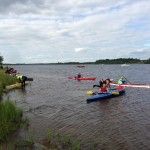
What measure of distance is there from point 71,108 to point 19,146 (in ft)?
45.4

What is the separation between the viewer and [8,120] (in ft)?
52.4

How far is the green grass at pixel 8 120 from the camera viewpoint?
14322 millimetres

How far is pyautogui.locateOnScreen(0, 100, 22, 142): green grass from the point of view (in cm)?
1432

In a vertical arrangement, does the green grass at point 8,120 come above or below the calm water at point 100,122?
above

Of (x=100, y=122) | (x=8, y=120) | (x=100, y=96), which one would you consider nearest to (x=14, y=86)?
(x=100, y=96)

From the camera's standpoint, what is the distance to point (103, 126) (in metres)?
19.6

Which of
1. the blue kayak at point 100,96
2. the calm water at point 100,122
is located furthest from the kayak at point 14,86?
the blue kayak at point 100,96

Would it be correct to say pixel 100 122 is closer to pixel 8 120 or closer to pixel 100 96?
pixel 8 120

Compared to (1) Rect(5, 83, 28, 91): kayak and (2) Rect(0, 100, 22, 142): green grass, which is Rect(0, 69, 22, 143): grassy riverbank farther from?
(1) Rect(5, 83, 28, 91): kayak

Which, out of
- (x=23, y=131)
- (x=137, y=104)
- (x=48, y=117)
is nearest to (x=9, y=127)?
(x=23, y=131)

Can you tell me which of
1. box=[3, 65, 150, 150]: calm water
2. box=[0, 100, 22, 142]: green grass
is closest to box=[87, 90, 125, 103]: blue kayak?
box=[3, 65, 150, 150]: calm water

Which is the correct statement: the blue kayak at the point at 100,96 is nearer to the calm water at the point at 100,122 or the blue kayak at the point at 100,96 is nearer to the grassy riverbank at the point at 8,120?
the calm water at the point at 100,122

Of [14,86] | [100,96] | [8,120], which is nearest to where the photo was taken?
[8,120]

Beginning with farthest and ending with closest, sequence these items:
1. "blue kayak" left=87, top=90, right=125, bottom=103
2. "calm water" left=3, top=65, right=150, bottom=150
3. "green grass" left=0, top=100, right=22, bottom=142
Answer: "blue kayak" left=87, top=90, right=125, bottom=103 → "calm water" left=3, top=65, right=150, bottom=150 → "green grass" left=0, top=100, right=22, bottom=142
